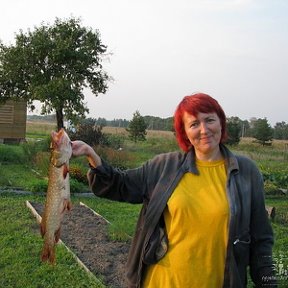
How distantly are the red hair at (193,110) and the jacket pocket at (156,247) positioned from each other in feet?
1.86

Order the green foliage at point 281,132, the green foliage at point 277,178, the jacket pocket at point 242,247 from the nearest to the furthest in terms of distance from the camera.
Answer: the jacket pocket at point 242,247, the green foliage at point 277,178, the green foliage at point 281,132

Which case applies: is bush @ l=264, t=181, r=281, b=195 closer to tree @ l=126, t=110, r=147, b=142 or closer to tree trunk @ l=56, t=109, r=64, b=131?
tree trunk @ l=56, t=109, r=64, b=131

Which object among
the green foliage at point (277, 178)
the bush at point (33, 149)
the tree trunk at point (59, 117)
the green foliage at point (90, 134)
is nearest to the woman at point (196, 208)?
the green foliage at point (277, 178)

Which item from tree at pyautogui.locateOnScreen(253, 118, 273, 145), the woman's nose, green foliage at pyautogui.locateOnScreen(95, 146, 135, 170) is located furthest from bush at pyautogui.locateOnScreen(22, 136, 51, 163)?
tree at pyautogui.locateOnScreen(253, 118, 273, 145)

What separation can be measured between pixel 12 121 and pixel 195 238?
94.4 ft

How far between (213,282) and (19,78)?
2299 centimetres

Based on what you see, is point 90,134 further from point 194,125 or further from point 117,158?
point 194,125

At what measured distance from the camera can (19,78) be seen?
24.4m

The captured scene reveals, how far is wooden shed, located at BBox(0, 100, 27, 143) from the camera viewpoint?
30.0 m

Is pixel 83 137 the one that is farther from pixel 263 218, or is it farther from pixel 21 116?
pixel 263 218

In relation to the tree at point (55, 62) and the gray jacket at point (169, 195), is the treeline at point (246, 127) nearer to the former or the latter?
the tree at point (55, 62)

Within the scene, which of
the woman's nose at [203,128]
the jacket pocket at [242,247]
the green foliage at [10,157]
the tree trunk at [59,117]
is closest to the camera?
the jacket pocket at [242,247]

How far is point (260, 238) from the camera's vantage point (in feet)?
9.39

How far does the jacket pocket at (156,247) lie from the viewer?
281 centimetres
